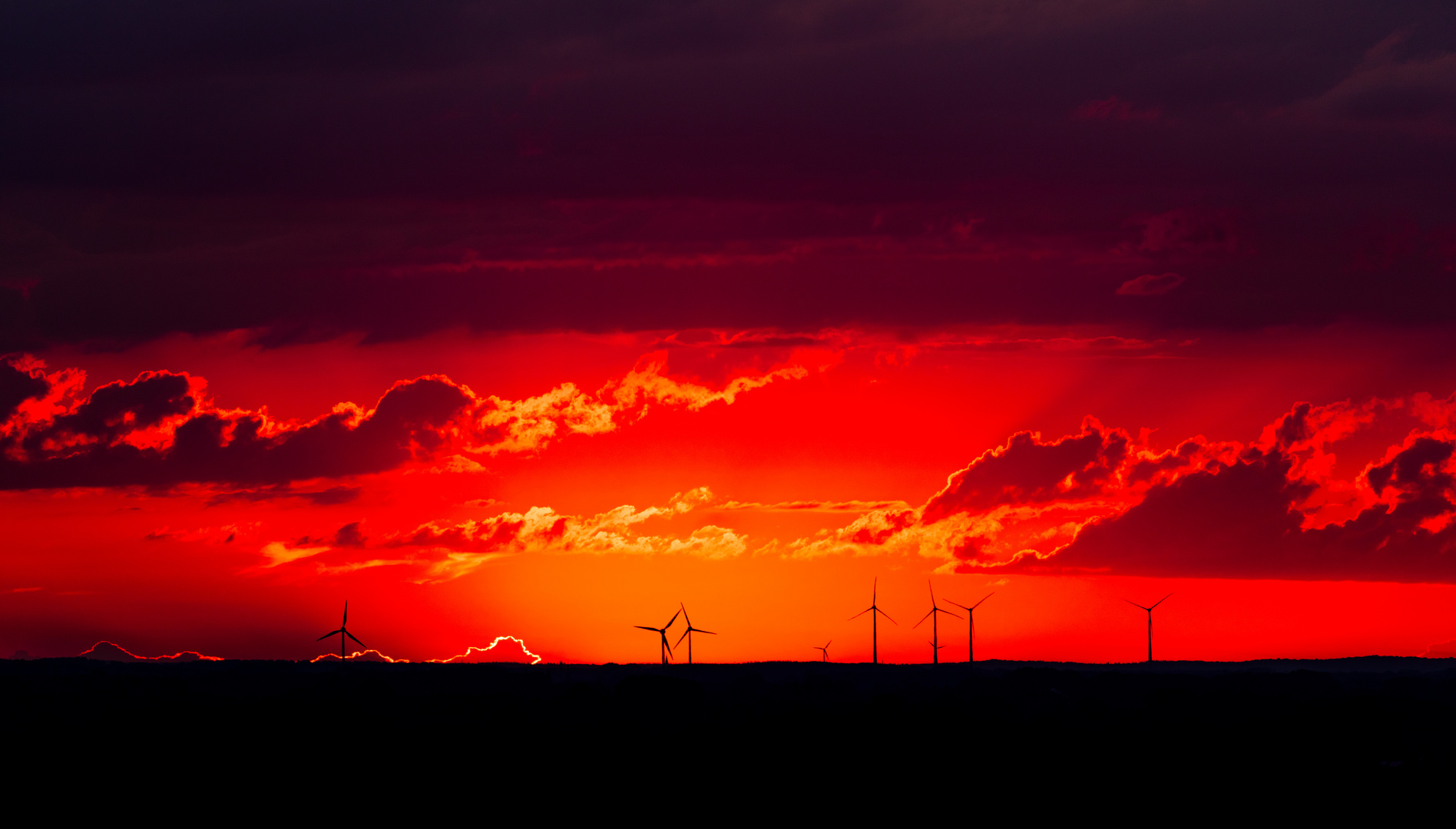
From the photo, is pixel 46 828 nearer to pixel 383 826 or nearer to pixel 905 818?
pixel 383 826

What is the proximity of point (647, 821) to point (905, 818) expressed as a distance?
29.3 metres

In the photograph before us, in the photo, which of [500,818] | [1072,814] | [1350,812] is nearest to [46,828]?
[500,818]

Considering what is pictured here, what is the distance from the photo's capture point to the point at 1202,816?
195 m

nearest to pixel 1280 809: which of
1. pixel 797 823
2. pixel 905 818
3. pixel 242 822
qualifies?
pixel 905 818

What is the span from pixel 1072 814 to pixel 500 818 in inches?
2558

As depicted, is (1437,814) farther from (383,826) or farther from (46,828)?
(46,828)

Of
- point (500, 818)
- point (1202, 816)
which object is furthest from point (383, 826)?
point (1202, 816)

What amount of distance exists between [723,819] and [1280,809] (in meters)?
63.1

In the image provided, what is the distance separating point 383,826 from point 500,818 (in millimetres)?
13411

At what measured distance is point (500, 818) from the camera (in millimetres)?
199750

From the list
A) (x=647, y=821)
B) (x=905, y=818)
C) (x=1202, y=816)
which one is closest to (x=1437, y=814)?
(x=1202, y=816)

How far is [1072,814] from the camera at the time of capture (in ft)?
650

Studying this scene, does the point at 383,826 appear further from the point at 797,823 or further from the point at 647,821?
the point at 797,823

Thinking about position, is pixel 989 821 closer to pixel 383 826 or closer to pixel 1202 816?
pixel 1202 816
